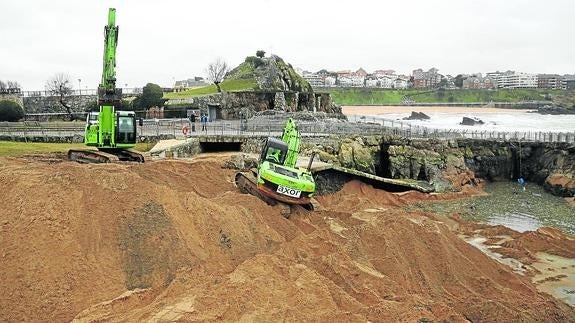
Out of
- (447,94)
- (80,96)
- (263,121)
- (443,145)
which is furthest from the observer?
(447,94)

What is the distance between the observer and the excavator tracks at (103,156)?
24242 millimetres

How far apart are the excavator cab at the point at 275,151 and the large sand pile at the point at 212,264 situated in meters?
2.97

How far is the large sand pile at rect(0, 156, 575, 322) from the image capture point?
437 inches

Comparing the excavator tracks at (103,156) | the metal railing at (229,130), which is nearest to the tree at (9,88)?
the metal railing at (229,130)

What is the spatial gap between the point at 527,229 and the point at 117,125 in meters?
19.3

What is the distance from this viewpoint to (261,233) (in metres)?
16.2

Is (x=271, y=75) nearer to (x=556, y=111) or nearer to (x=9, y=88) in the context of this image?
(x=9, y=88)

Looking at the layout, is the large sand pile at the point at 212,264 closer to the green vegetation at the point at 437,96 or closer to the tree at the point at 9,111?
the tree at the point at 9,111

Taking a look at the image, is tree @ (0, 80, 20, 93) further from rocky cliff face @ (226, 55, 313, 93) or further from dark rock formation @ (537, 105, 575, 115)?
dark rock formation @ (537, 105, 575, 115)

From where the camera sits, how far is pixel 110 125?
975 inches

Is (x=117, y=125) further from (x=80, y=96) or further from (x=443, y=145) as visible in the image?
(x=80, y=96)

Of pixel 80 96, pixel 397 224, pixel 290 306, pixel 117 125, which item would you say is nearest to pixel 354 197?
pixel 397 224

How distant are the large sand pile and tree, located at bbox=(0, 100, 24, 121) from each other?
2892 cm

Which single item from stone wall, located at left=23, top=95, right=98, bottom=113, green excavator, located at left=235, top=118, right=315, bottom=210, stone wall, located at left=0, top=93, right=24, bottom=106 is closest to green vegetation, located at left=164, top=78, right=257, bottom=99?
stone wall, located at left=23, top=95, right=98, bottom=113
